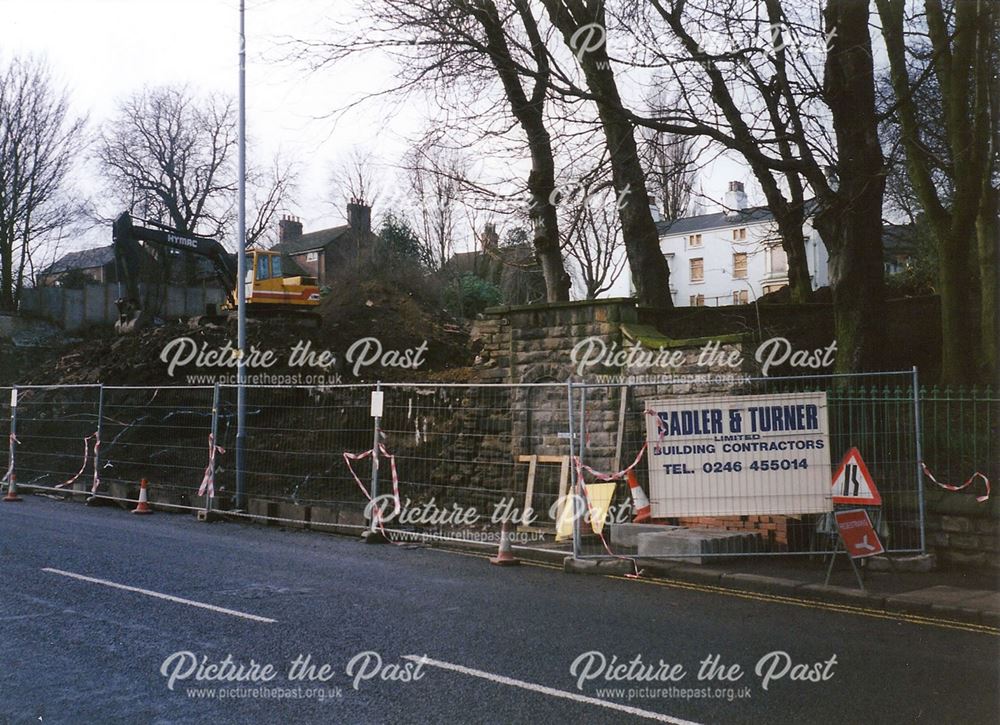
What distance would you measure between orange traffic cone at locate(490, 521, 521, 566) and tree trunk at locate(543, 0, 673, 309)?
621cm

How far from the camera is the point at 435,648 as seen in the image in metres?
6.49

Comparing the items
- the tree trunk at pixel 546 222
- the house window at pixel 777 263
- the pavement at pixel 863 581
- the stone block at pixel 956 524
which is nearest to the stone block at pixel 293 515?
the pavement at pixel 863 581

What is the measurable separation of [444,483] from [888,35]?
Result: 34.0 ft

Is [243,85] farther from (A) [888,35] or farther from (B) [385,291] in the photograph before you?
(B) [385,291]

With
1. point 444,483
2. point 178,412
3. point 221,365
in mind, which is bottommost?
point 444,483

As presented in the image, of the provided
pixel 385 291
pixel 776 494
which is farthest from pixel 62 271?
pixel 776 494

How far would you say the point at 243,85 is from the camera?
16906 mm

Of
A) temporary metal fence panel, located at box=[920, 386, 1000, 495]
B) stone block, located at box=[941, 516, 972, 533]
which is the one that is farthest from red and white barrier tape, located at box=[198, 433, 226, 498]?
stone block, located at box=[941, 516, 972, 533]

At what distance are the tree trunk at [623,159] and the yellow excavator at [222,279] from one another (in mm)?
14875

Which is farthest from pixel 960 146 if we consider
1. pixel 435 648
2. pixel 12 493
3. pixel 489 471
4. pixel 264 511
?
pixel 12 493

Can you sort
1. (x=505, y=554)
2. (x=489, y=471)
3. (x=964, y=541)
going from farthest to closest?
(x=489, y=471) → (x=505, y=554) → (x=964, y=541)

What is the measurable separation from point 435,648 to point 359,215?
4571 cm

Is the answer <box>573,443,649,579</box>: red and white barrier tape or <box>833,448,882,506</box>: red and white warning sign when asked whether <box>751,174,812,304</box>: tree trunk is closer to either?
<box>573,443,649,579</box>: red and white barrier tape

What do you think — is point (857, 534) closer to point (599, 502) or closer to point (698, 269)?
point (599, 502)
